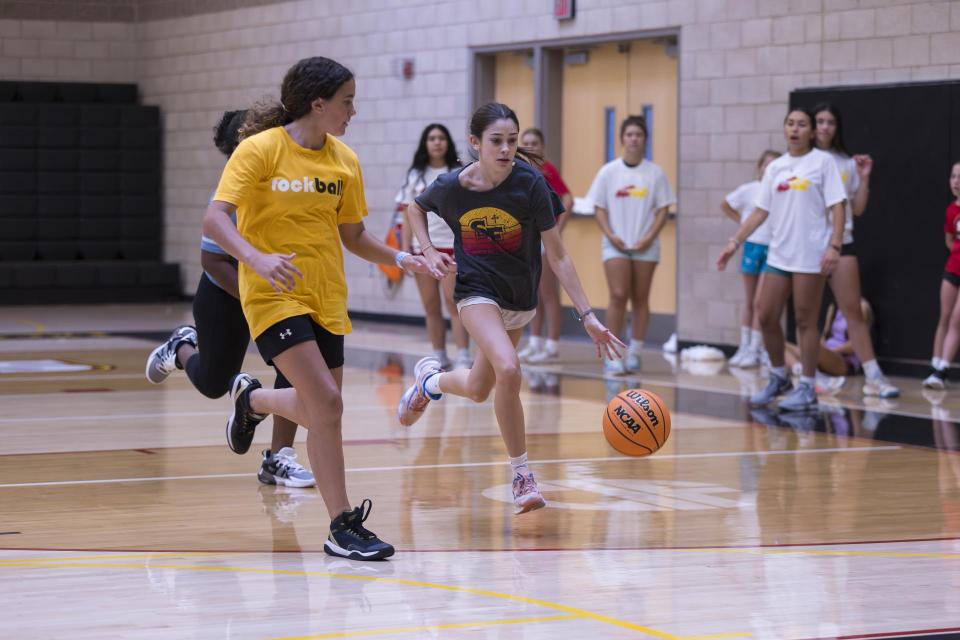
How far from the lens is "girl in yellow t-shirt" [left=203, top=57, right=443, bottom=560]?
5.24m

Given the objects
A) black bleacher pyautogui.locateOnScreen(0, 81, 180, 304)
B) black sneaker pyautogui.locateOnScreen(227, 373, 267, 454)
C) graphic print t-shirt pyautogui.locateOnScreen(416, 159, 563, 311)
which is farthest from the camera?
black bleacher pyautogui.locateOnScreen(0, 81, 180, 304)

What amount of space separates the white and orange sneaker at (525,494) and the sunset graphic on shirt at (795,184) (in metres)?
4.17

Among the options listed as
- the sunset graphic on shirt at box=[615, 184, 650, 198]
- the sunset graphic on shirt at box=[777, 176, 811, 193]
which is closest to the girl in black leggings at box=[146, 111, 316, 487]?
the sunset graphic on shirt at box=[777, 176, 811, 193]

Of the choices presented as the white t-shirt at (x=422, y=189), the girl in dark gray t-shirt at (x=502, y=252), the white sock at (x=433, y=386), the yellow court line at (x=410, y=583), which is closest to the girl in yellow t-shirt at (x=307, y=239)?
the yellow court line at (x=410, y=583)

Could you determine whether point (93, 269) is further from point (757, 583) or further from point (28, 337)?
point (757, 583)

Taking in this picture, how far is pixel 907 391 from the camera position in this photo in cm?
1095

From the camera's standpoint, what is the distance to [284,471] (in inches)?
268

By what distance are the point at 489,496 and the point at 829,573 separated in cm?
188

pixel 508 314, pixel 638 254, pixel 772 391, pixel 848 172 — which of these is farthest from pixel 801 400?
pixel 508 314

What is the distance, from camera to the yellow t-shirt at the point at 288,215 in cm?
524

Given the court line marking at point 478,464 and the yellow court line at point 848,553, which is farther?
the court line marking at point 478,464

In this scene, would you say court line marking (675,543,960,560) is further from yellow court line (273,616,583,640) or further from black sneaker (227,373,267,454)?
black sneaker (227,373,267,454)

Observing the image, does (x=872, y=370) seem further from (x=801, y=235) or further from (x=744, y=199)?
(x=744, y=199)

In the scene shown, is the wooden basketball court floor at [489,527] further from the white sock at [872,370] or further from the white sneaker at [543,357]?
the white sneaker at [543,357]
